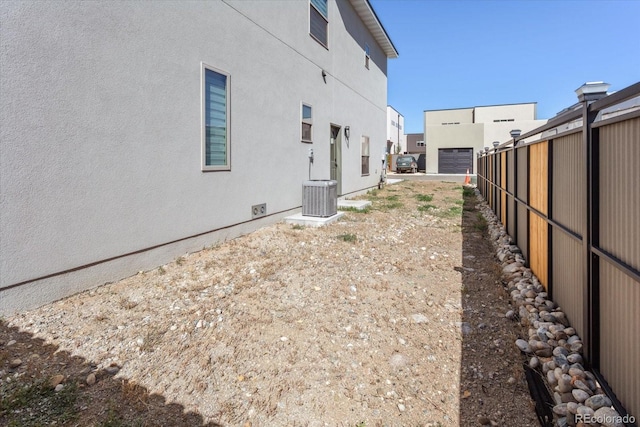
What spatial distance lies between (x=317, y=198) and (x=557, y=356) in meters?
6.02

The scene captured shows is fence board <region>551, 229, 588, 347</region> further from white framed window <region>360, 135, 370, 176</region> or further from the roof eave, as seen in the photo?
the roof eave

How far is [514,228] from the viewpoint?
582cm

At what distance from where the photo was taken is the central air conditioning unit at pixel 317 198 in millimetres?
8094

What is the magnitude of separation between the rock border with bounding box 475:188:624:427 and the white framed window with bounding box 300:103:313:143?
19.2 ft

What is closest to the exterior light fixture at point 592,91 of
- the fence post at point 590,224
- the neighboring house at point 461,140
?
the fence post at point 590,224

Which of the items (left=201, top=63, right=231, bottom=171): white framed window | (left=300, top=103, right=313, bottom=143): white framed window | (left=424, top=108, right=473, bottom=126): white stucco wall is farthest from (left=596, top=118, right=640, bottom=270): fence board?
(left=424, top=108, right=473, bottom=126): white stucco wall

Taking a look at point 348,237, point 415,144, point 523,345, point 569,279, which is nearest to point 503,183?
point 348,237

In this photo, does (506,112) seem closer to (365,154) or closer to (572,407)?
(365,154)

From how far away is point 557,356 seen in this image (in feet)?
8.36

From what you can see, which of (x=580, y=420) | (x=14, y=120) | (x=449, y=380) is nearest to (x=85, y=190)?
(x=14, y=120)

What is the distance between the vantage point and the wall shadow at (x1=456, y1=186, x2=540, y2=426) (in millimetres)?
2311

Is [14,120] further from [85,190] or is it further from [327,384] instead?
[327,384]

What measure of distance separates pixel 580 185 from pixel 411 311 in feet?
6.24

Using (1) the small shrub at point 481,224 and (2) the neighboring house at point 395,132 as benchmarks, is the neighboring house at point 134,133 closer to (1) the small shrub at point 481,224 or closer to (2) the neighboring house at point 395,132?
(1) the small shrub at point 481,224
